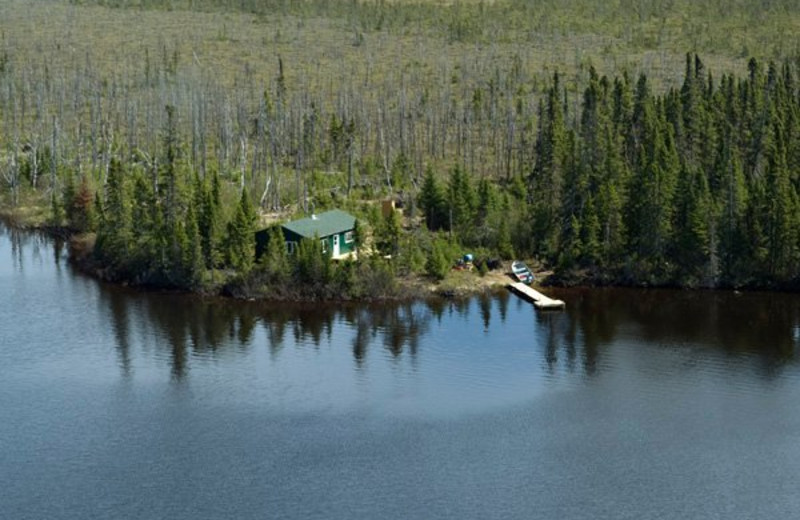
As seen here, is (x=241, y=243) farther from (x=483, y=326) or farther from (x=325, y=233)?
(x=483, y=326)

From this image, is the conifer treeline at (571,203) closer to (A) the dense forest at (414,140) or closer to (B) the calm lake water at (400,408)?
(A) the dense forest at (414,140)

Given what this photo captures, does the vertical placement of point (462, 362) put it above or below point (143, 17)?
below

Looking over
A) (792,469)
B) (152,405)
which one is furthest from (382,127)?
(792,469)

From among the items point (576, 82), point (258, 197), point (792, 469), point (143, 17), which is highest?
point (143, 17)

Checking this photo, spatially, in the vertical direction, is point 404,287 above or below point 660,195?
below

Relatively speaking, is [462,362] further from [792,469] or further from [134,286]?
[134,286]

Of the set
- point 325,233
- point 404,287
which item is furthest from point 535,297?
point 325,233
